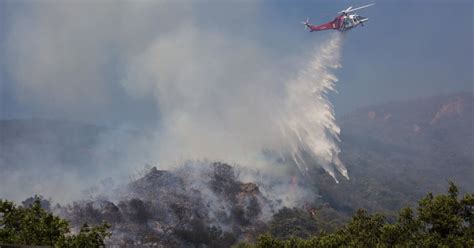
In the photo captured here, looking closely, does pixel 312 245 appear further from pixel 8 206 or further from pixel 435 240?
pixel 8 206

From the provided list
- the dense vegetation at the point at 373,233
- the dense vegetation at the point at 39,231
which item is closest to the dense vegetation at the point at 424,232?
the dense vegetation at the point at 373,233

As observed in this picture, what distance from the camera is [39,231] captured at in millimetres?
60438

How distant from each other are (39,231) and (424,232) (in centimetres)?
5315

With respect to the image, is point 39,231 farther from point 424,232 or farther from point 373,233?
point 424,232

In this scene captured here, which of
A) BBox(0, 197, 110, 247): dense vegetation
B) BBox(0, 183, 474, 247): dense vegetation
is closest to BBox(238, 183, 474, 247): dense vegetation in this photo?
BBox(0, 183, 474, 247): dense vegetation

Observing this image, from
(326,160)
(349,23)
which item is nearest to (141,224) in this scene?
(326,160)

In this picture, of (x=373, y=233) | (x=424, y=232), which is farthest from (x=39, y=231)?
(x=424, y=232)

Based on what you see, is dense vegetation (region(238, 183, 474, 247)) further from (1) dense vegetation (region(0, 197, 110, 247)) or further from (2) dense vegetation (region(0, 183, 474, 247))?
(1) dense vegetation (region(0, 197, 110, 247))

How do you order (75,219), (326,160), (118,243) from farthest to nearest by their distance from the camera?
(75,219) → (118,243) → (326,160)

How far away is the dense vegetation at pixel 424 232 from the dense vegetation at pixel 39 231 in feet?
69.1

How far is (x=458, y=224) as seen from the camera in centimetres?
5881

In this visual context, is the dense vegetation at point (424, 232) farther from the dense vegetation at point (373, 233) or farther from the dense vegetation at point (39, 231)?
the dense vegetation at point (39, 231)

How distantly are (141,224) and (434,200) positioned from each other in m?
154

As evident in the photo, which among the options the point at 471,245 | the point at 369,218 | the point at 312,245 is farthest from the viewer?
the point at 369,218
